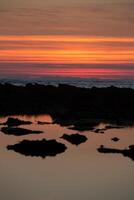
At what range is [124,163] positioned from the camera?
21.4 metres

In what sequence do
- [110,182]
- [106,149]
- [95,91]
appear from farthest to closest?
[95,91] → [106,149] → [110,182]

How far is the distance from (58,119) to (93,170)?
1802 centimetres

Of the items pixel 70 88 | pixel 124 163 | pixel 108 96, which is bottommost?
pixel 124 163

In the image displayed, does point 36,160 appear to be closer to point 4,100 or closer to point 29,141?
point 29,141

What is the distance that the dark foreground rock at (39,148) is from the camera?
922 inches

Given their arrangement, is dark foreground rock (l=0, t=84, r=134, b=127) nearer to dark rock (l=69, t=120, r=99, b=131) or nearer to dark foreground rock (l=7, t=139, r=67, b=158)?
dark rock (l=69, t=120, r=99, b=131)

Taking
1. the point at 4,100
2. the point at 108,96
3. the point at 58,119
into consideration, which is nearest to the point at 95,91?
the point at 108,96

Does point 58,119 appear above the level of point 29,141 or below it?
above

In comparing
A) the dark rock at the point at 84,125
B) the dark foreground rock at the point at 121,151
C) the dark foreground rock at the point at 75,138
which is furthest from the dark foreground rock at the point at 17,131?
the dark foreground rock at the point at 121,151

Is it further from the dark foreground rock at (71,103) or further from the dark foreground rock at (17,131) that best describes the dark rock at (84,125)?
the dark foreground rock at (17,131)

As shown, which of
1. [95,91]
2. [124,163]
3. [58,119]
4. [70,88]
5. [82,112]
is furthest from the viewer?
[70,88]

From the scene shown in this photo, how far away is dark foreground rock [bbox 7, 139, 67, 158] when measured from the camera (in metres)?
23.4

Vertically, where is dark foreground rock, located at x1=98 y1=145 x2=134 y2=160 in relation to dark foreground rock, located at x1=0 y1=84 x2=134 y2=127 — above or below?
below

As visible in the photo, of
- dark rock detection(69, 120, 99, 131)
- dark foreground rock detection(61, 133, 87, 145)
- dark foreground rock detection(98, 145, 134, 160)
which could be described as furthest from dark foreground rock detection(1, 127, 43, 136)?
dark foreground rock detection(98, 145, 134, 160)
